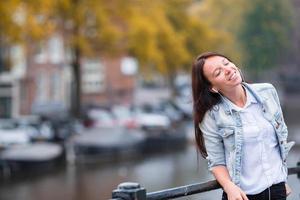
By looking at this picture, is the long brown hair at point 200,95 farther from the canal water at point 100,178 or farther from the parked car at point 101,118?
the parked car at point 101,118

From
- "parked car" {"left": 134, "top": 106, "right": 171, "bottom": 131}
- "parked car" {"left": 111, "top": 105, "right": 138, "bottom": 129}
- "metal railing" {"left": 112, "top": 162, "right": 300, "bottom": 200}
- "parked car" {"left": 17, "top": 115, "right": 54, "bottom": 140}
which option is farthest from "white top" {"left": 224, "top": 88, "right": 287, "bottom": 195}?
"parked car" {"left": 134, "top": 106, "right": 171, "bottom": 131}

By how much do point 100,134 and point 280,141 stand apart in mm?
26846

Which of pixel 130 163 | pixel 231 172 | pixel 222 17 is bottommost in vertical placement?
pixel 130 163

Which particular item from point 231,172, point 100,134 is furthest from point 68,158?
point 231,172

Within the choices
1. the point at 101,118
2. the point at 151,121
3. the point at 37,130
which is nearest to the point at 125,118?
the point at 101,118

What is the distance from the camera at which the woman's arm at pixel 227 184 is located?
3285mm

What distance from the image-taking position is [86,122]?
117 ft

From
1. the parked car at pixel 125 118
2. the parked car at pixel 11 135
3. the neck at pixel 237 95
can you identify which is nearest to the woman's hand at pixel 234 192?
the neck at pixel 237 95

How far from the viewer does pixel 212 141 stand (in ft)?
11.1

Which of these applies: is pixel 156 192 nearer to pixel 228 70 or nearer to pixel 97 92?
pixel 228 70

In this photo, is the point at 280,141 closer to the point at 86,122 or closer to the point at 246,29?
the point at 86,122

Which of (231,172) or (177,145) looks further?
(177,145)

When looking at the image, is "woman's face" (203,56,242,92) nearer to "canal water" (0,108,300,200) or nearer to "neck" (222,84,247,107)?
"neck" (222,84,247,107)

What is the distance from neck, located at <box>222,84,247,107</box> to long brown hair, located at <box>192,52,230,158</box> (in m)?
0.05
